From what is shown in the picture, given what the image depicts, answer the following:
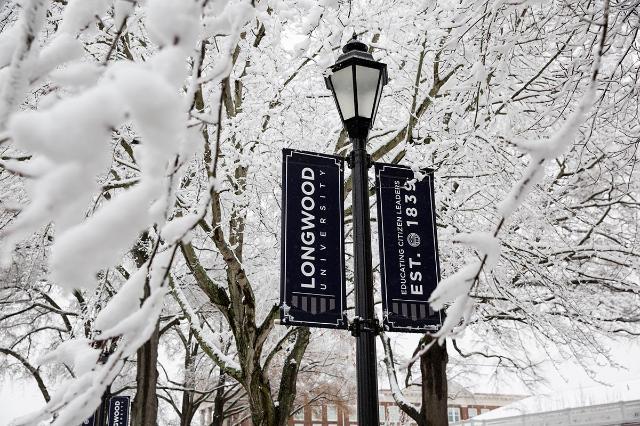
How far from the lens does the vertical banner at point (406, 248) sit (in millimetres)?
4961

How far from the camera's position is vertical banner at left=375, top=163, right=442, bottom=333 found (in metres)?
4.96

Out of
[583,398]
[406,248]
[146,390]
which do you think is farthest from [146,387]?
[583,398]

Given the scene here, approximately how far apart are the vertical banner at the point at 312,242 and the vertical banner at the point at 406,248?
1.36 ft

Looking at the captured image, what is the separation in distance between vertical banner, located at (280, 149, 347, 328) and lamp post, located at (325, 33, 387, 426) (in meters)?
0.88

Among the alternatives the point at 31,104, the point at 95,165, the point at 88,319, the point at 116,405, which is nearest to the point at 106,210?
the point at 95,165

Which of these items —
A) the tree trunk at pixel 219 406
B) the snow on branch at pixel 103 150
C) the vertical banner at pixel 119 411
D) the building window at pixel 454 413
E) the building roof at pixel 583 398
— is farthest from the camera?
the building window at pixel 454 413

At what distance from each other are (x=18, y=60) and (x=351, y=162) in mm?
3493

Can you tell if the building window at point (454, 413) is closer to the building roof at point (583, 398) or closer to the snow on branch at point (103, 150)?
the building roof at point (583, 398)

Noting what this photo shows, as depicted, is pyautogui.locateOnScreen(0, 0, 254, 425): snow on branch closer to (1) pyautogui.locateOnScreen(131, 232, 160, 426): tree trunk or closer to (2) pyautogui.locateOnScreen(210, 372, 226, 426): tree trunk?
(1) pyautogui.locateOnScreen(131, 232, 160, 426): tree trunk

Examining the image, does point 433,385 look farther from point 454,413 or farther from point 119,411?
point 454,413

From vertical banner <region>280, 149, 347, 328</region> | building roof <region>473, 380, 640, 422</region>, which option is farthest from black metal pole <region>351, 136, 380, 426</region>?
building roof <region>473, 380, 640, 422</region>

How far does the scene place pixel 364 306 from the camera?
13.5 ft

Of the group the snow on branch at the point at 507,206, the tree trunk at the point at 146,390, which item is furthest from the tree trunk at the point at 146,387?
the snow on branch at the point at 507,206

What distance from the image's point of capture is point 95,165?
94cm
